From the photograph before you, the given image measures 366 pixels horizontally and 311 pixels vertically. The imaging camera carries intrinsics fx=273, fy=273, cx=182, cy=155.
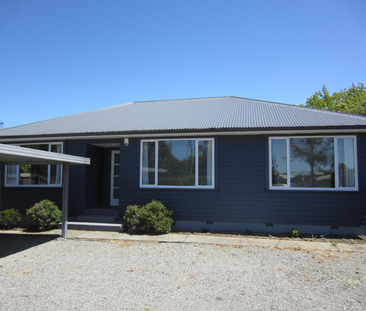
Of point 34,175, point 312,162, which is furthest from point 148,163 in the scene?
point 312,162

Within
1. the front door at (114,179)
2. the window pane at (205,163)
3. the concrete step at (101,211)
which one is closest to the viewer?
the window pane at (205,163)

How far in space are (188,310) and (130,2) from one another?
9863 millimetres

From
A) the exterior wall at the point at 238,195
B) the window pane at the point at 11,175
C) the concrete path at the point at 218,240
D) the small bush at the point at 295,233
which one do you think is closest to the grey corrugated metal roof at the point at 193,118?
the exterior wall at the point at 238,195

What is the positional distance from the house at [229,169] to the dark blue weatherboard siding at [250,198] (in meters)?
0.03

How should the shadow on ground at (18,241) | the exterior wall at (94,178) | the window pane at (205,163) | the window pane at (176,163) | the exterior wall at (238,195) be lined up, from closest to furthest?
the shadow on ground at (18,241), the exterior wall at (238,195), the window pane at (205,163), the window pane at (176,163), the exterior wall at (94,178)

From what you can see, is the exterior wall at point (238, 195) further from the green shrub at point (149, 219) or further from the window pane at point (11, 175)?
the window pane at point (11, 175)

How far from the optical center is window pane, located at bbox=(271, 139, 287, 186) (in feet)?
25.0

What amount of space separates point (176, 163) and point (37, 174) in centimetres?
504

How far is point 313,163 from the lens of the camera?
7.51 metres

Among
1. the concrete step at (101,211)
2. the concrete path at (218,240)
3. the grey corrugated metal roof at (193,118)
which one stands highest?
the grey corrugated metal roof at (193,118)

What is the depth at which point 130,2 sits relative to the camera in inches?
380

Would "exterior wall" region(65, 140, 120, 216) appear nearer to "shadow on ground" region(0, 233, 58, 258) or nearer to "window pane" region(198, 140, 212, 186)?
"shadow on ground" region(0, 233, 58, 258)

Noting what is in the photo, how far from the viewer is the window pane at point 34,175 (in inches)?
372

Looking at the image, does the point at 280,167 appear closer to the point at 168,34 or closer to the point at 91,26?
the point at 168,34
